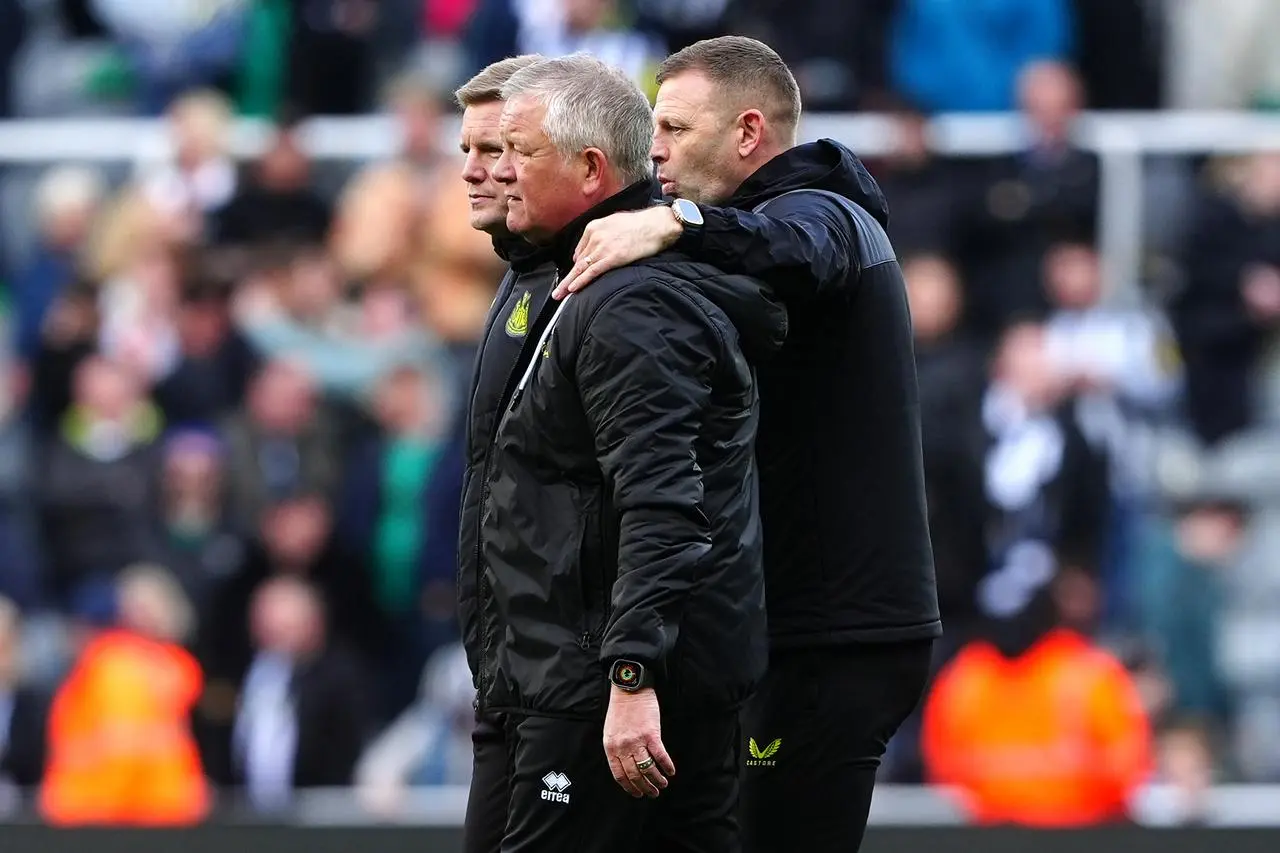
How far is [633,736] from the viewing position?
359 cm

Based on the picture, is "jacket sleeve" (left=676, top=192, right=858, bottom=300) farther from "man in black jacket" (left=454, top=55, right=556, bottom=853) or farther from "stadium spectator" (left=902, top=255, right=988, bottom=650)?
"stadium spectator" (left=902, top=255, right=988, bottom=650)

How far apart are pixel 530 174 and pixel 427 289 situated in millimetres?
5324

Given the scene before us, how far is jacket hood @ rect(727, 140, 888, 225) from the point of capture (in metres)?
Answer: 4.19

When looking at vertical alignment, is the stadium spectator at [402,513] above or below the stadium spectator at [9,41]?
below

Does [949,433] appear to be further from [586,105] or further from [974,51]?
[586,105]

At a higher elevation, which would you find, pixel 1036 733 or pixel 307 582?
pixel 307 582

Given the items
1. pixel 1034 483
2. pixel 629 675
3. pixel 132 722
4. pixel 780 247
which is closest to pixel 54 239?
pixel 132 722

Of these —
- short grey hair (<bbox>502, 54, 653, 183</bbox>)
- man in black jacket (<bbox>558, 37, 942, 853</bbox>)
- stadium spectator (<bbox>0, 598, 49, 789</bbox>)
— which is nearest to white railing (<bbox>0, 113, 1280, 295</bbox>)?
stadium spectator (<bbox>0, 598, 49, 789</bbox>)

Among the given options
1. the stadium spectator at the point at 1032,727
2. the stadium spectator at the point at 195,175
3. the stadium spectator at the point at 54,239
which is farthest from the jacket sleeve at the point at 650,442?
the stadium spectator at the point at 54,239

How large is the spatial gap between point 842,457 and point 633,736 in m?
0.82

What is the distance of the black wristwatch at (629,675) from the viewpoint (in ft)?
11.8

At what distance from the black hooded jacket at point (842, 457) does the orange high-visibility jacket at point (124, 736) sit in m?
4.85

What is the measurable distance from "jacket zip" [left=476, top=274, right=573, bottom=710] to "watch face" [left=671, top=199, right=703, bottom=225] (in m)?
0.24

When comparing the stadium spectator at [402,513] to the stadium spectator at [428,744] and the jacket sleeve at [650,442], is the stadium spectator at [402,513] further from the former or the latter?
the jacket sleeve at [650,442]
